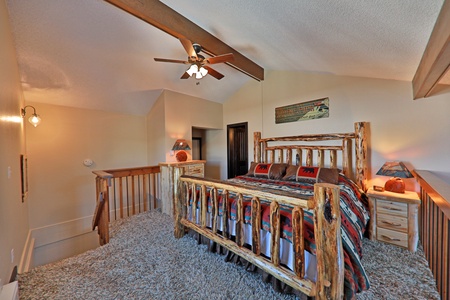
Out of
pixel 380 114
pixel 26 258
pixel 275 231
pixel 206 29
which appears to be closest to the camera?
pixel 275 231

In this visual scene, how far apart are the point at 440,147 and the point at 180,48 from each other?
3.98 m

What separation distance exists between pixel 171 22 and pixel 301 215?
2658 mm

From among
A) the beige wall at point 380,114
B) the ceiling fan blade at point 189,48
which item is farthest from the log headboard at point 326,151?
the ceiling fan blade at point 189,48

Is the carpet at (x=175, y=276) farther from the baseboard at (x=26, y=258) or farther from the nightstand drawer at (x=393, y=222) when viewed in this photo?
the baseboard at (x=26, y=258)

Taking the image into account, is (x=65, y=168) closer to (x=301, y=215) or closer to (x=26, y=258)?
(x=26, y=258)

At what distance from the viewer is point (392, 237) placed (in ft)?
7.57

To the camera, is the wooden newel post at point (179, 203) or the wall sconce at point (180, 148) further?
the wall sconce at point (180, 148)

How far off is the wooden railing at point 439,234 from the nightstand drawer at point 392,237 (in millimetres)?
178

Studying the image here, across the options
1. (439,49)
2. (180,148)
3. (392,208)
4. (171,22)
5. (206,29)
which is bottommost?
(392,208)

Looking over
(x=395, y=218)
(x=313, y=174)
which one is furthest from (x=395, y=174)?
(x=313, y=174)

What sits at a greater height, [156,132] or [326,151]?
[156,132]

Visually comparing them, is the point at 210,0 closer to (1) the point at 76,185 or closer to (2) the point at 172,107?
(2) the point at 172,107

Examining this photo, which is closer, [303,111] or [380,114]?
[380,114]

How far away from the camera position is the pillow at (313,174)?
2.76 meters
